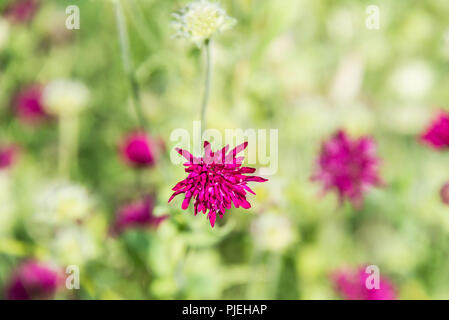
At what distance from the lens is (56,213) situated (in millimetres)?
1022

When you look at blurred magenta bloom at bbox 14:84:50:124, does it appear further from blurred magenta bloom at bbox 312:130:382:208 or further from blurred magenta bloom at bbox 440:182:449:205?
Result: blurred magenta bloom at bbox 440:182:449:205

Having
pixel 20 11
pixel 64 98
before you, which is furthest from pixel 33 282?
pixel 20 11

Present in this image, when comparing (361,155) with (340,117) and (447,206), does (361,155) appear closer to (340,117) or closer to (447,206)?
(447,206)

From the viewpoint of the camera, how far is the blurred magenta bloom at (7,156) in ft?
4.56

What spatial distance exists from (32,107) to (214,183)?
1067 millimetres

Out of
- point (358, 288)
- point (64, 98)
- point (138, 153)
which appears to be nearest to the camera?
point (358, 288)

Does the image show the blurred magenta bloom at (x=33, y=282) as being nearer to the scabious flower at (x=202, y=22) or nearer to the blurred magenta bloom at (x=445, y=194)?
the scabious flower at (x=202, y=22)

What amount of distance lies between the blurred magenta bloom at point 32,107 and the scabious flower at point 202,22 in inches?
34.9

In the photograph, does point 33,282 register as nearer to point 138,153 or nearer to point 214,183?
point 138,153

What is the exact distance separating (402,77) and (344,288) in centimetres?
87

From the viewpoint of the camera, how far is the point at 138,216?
111cm

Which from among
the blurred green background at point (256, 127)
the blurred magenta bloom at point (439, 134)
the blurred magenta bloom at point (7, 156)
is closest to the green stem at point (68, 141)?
the blurred green background at point (256, 127)

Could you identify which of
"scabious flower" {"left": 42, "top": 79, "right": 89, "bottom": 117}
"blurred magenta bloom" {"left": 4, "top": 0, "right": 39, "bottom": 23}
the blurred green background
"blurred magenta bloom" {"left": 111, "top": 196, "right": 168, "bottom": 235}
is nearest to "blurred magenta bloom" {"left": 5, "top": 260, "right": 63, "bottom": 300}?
the blurred green background

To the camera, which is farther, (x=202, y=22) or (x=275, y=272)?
(x=275, y=272)
